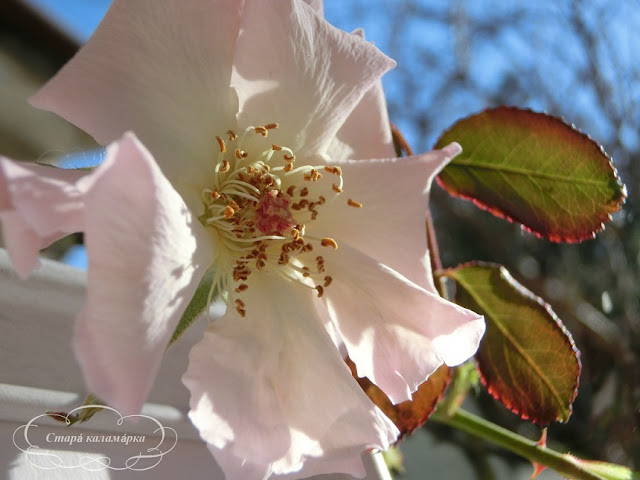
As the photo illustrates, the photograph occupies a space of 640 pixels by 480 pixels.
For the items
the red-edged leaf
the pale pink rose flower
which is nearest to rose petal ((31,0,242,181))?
the pale pink rose flower

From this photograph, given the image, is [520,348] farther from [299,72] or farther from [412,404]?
[299,72]

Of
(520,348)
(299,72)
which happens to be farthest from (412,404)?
(299,72)

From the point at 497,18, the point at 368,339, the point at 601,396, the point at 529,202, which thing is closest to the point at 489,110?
the point at 529,202

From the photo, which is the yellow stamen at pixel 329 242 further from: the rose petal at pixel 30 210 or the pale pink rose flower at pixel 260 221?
the rose petal at pixel 30 210

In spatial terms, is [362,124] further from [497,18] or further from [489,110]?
[497,18]

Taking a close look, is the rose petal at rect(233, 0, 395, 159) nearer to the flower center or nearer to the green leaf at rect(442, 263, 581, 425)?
the flower center

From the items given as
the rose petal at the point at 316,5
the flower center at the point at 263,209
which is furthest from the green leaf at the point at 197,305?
the rose petal at the point at 316,5
